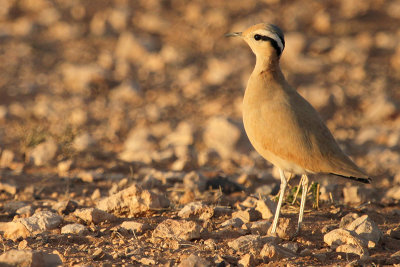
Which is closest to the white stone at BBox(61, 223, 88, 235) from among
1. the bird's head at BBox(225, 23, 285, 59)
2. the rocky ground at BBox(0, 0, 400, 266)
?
the rocky ground at BBox(0, 0, 400, 266)

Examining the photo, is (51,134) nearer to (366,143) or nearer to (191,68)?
(191,68)

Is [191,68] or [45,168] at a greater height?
[191,68]

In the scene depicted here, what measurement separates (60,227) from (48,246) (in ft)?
1.38

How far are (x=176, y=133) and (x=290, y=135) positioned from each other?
378 centimetres

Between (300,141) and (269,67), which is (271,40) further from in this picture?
(300,141)

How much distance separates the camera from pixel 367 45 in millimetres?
9930

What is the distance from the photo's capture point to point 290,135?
377 cm

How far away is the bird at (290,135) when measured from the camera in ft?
12.4

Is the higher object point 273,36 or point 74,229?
point 273,36

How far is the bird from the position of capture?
12.4 feet

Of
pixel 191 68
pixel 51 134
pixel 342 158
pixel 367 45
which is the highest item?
pixel 367 45

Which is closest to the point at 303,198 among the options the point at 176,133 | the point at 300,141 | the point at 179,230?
the point at 300,141

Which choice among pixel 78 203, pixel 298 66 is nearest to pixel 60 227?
pixel 78 203

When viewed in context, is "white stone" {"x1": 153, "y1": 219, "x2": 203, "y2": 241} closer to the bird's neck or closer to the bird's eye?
the bird's neck
